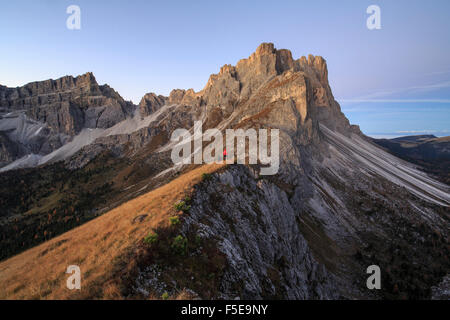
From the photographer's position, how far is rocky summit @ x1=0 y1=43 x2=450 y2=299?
36.1 feet

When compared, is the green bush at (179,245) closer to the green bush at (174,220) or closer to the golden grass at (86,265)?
the green bush at (174,220)

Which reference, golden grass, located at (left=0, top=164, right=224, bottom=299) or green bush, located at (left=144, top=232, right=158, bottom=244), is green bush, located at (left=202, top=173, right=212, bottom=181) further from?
green bush, located at (left=144, top=232, right=158, bottom=244)

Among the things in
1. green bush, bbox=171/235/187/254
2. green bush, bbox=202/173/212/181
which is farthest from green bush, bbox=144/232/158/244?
green bush, bbox=202/173/212/181

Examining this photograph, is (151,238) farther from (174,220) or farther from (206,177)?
(206,177)

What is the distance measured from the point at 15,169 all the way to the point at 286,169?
213 metres

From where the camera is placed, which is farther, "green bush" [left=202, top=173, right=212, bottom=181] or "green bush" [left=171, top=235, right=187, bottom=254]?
"green bush" [left=202, top=173, right=212, bottom=181]

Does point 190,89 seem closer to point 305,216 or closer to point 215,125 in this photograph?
point 215,125

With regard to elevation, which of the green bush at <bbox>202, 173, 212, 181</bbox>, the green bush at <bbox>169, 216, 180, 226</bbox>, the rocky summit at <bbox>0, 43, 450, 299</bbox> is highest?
the green bush at <bbox>202, 173, 212, 181</bbox>

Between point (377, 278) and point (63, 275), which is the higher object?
point (63, 275)

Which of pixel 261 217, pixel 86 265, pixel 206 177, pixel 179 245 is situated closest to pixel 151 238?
pixel 179 245

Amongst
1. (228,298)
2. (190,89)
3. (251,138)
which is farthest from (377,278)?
(190,89)

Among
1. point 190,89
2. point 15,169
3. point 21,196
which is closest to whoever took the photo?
point 21,196

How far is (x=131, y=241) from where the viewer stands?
11.3 metres
